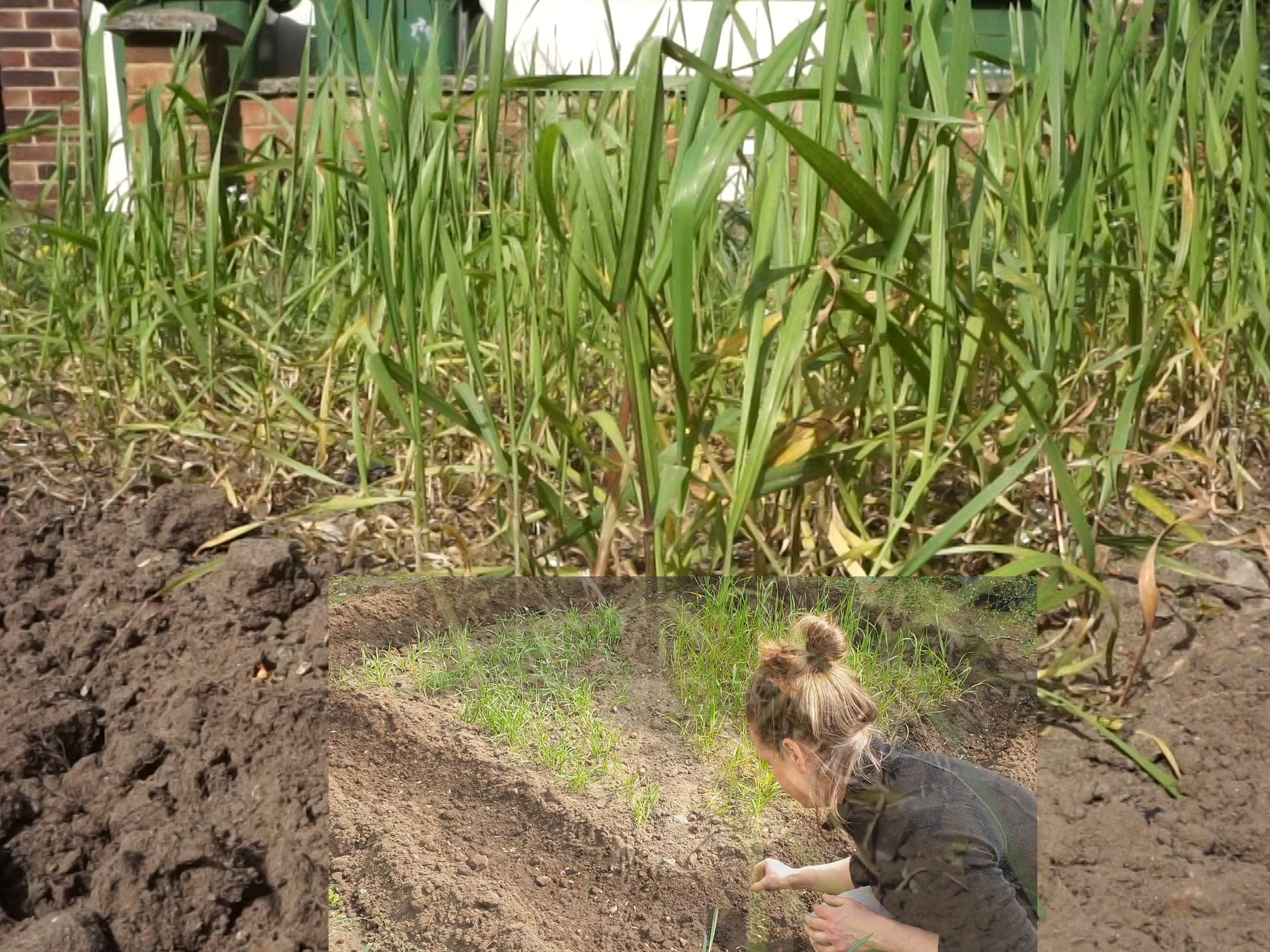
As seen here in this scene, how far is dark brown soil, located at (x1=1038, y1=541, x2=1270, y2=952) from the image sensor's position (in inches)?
37.4

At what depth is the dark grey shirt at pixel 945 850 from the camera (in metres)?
0.79

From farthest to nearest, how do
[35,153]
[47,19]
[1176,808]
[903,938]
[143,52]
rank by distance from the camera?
1. [35,153]
2. [47,19]
3. [143,52]
4. [1176,808]
5. [903,938]

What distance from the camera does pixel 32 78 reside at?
5.43 metres

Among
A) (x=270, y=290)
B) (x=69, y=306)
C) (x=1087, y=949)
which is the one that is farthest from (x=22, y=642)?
(x=1087, y=949)

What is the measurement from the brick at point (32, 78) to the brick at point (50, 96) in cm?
3

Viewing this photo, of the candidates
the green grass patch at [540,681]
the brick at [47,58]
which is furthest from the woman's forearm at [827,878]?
the brick at [47,58]

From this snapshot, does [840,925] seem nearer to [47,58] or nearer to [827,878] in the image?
[827,878]

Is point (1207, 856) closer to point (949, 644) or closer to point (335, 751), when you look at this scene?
point (949, 644)

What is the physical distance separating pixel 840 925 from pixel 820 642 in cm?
19

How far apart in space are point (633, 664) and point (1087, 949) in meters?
0.44

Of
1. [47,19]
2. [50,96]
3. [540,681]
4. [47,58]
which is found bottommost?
[540,681]

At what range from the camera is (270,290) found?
6.33 ft

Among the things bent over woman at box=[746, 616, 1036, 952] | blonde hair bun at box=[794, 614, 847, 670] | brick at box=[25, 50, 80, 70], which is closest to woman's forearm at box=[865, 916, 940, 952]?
bent over woman at box=[746, 616, 1036, 952]

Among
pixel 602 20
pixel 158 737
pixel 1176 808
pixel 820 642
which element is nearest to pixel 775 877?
pixel 820 642
